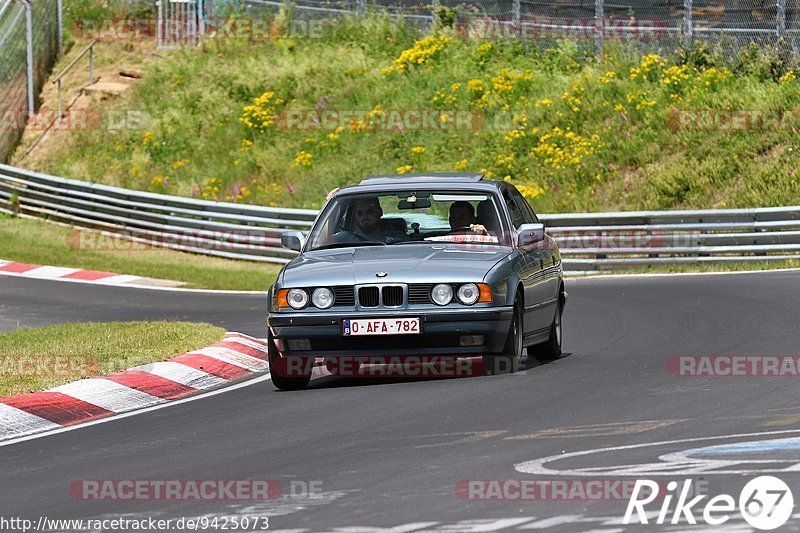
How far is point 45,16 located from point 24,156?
5294 millimetres

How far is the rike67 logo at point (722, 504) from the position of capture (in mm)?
6039

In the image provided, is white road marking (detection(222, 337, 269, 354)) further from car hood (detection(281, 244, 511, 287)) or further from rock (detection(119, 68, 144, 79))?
rock (detection(119, 68, 144, 79))

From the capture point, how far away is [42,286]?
2292 cm

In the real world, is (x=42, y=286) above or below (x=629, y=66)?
below

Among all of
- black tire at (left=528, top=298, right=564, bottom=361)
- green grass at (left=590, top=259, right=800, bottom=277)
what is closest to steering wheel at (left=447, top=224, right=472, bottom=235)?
black tire at (left=528, top=298, right=564, bottom=361)

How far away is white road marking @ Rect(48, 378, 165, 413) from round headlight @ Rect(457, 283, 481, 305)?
7.64 ft

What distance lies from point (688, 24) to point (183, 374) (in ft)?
75.4

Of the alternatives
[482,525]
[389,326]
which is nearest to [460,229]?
[389,326]

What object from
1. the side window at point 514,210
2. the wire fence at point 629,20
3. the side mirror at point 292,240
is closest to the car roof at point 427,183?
the side window at point 514,210

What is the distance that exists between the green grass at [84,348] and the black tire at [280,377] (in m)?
1.42

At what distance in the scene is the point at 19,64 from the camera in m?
39.0

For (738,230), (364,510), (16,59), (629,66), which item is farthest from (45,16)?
(364,510)

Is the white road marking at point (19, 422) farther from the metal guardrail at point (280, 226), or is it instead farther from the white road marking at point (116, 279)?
the metal guardrail at point (280, 226)

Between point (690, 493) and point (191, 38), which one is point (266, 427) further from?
point (191, 38)
